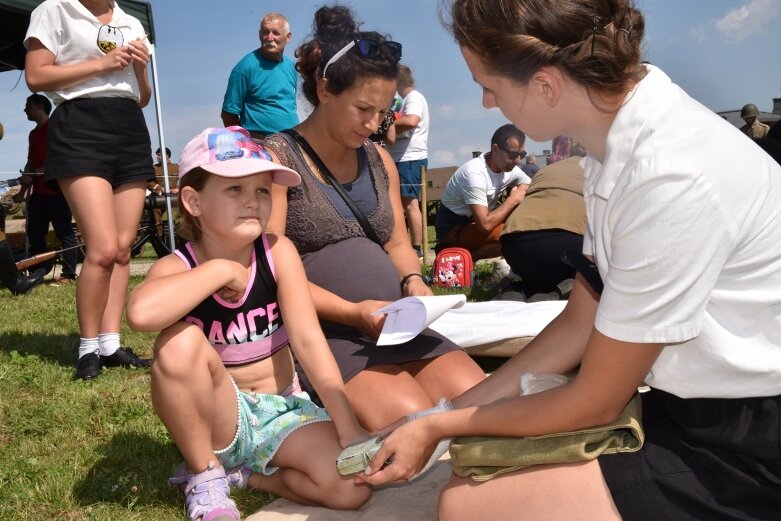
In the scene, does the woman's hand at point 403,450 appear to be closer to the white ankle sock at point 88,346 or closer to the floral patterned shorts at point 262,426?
the floral patterned shorts at point 262,426

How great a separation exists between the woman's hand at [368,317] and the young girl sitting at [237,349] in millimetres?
256

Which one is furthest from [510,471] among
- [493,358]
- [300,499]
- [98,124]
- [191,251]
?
[98,124]

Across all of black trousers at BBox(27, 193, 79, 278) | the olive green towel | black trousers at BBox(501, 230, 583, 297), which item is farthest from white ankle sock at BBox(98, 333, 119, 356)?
black trousers at BBox(27, 193, 79, 278)

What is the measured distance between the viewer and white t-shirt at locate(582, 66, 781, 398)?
1.32m

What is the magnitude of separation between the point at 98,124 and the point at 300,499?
214cm

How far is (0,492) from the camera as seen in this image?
2289 mm

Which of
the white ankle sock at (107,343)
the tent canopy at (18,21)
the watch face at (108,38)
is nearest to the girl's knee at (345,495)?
the white ankle sock at (107,343)

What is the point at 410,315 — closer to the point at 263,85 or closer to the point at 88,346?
the point at 88,346

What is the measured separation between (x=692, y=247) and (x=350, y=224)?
1.57 m

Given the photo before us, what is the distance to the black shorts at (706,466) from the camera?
1428mm

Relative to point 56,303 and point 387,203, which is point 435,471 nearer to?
point 387,203

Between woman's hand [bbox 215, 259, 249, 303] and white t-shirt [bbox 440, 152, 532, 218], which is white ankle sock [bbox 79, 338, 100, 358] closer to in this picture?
woman's hand [bbox 215, 259, 249, 303]

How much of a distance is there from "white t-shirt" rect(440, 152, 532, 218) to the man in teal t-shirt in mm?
1517

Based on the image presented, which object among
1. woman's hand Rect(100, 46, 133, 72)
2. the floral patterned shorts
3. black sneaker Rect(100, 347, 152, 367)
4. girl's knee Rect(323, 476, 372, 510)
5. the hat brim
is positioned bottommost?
black sneaker Rect(100, 347, 152, 367)
